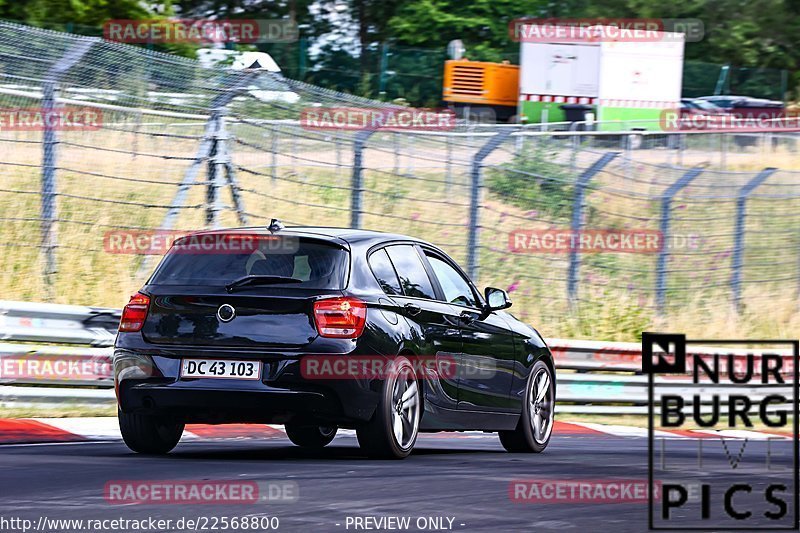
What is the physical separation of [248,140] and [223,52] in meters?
22.9

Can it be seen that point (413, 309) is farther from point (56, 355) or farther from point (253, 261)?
point (56, 355)

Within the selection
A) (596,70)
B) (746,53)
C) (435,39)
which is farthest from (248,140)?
(746,53)

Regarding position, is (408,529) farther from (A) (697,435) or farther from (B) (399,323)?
(A) (697,435)

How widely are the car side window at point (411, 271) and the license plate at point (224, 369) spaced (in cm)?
123

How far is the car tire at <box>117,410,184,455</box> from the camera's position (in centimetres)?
927

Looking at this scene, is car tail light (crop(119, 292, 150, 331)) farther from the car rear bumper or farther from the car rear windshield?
the car rear bumper

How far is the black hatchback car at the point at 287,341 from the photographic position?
28.3 ft

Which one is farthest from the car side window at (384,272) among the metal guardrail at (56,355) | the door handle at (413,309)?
the metal guardrail at (56,355)

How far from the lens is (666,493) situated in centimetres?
812

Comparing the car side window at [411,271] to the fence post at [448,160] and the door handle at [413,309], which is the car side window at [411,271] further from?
the fence post at [448,160]

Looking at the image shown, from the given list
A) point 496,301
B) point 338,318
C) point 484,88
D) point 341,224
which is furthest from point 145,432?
point 484,88

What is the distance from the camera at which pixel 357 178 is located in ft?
50.6

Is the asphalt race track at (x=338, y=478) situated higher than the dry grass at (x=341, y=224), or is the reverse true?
the dry grass at (x=341, y=224)

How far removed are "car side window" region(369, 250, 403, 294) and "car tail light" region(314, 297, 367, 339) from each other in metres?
0.48
